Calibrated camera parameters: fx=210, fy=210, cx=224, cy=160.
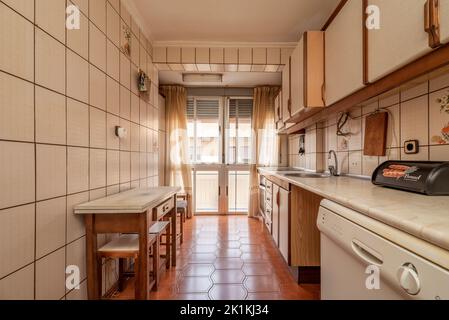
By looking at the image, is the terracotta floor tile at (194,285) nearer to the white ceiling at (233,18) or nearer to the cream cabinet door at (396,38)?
the cream cabinet door at (396,38)

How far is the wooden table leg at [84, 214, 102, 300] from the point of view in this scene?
4.03 ft

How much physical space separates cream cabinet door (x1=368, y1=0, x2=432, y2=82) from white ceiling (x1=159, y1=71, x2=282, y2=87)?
2115 mm

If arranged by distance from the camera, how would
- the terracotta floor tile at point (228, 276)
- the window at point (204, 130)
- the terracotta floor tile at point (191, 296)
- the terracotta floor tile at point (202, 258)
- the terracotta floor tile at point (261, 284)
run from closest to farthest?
1. the terracotta floor tile at point (191, 296)
2. the terracotta floor tile at point (261, 284)
3. the terracotta floor tile at point (228, 276)
4. the terracotta floor tile at point (202, 258)
5. the window at point (204, 130)

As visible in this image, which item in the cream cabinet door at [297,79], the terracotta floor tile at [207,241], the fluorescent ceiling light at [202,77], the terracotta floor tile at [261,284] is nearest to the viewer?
the terracotta floor tile at [261,284]

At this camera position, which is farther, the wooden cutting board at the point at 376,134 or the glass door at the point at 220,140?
the glass door at the point at 220,140

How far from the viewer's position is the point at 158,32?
2258 millimetres

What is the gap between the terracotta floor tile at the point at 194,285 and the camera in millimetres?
1601

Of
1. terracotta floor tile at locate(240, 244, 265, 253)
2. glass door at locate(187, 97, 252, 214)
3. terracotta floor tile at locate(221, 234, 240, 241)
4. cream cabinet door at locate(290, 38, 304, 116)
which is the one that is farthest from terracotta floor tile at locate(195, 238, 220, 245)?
cream cabinet door at locate(290, 38, 304, 116)

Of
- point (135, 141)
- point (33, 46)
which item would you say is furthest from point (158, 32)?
point (33, 46)

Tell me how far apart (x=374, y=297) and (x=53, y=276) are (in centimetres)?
137

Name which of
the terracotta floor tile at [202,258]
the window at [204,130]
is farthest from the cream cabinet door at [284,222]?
the window at [204,130]

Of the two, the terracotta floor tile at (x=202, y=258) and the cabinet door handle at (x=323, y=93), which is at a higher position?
the cabinet door handle at (x=323, y=93)

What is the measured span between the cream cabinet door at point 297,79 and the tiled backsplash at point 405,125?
1.32 ft

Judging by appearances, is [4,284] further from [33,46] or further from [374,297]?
[374,297]
